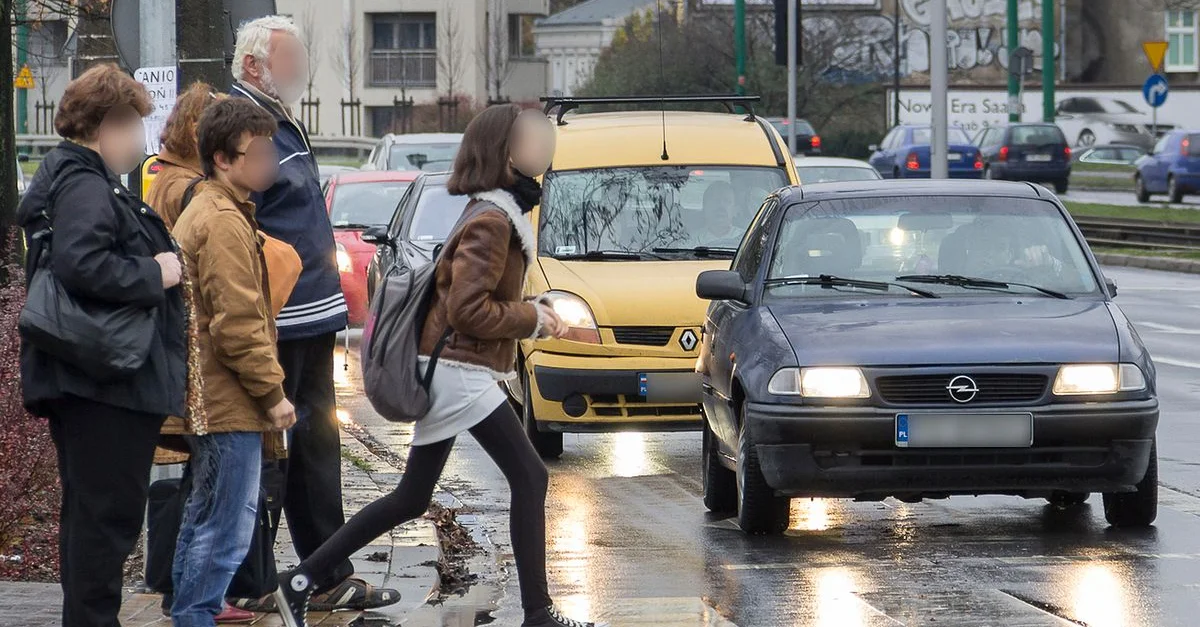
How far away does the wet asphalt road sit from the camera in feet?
23.5

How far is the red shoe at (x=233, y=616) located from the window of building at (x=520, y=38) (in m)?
68.2

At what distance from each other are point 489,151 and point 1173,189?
39.1m

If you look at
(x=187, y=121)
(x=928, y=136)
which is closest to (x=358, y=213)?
(x=187, y=121)

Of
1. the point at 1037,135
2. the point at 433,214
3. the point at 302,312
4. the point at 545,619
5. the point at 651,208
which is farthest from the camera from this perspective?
the point at 1037,135

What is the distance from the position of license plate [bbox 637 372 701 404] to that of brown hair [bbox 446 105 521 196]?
4805mm

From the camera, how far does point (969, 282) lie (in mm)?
9375

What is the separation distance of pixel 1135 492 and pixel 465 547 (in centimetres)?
282

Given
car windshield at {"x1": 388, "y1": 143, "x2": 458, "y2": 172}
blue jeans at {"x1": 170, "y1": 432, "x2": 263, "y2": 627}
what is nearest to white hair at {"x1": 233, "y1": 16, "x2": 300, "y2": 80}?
blue jeans at {"x1": 170, "y1": 432, "x2": 263, "y2": 627}

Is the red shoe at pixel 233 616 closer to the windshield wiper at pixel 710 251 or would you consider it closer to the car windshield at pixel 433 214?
the windshield wiper at pixel 710 251

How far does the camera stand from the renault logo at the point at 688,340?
11305mm

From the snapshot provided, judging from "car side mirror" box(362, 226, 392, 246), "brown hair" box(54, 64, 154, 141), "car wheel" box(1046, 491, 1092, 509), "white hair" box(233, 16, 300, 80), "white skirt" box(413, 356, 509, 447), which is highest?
"white hair" box(233, 16, 300, 80)

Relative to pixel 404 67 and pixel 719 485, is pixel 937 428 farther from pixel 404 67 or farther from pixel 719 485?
pixel 404 67

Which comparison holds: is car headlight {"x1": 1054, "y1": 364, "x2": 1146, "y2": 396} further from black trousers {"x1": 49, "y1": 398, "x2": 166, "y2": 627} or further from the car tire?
black trousers {"x1": 49, "y1": 398, "x2": 166, "y2": 627}

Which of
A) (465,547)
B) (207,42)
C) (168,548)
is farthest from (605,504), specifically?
(168,548)
